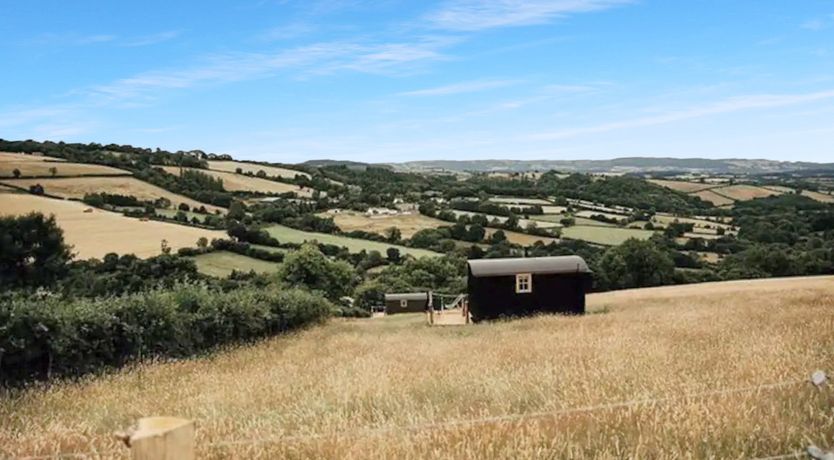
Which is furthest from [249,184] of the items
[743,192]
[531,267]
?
[743,192]

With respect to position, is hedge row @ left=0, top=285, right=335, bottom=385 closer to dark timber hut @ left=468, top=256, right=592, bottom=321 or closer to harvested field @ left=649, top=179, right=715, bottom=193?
dark timber hut @ left=468, top=256, right=592, bottom=321

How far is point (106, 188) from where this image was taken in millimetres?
82938

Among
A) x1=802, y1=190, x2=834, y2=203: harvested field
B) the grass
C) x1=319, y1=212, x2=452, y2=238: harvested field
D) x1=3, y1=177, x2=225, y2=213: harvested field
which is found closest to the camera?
the grass

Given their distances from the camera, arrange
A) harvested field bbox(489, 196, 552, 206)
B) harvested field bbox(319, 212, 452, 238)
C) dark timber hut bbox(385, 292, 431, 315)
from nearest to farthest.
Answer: dark timber hut bbox(385, 292, 431, 315), harvested field bbox(319, 212, 452, 238), harvested field bbox(489, 196, 552, 206)

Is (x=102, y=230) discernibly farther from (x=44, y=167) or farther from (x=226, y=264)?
(x=44, y=167)

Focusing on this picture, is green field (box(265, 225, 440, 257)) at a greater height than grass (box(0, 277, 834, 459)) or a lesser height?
lesser

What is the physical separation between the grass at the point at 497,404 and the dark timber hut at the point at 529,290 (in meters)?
19.3

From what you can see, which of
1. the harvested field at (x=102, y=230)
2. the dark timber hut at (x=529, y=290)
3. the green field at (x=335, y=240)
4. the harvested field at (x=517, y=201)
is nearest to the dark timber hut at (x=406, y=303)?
the dark timber hut at (x=529, y=290)

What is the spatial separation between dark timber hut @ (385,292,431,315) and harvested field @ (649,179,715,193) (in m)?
97.6

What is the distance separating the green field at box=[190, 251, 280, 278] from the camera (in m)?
60.3

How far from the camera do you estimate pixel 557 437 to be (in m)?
4.96

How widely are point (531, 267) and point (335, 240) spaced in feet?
165

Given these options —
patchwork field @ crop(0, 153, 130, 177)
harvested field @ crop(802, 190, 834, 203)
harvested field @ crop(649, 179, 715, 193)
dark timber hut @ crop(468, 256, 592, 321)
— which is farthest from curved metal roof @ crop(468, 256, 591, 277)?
harvested field @ crop(649, 179, 715, 193)

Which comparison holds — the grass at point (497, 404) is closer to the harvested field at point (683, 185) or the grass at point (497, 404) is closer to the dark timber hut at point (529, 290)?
the dark timber hut at point (529, 290)
